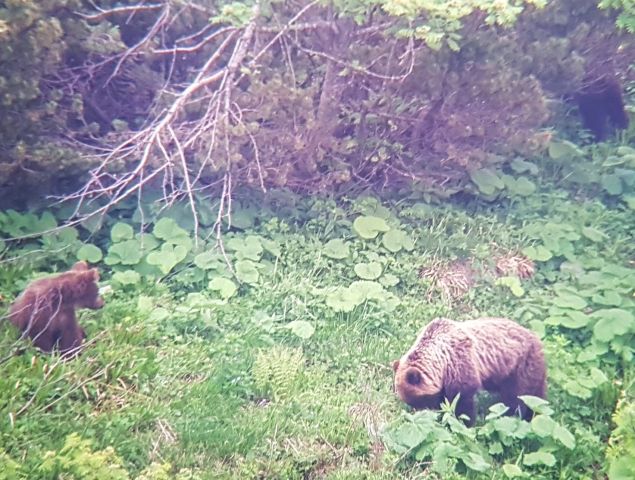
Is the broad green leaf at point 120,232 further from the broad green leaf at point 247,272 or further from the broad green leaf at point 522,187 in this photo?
the broad green leaf at point 522,187

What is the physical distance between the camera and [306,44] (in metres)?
7.01

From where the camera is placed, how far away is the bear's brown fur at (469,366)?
522 centimetres

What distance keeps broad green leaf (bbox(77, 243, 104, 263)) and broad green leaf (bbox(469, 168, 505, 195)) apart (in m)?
3.75

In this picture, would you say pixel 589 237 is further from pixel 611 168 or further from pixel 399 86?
pixel 399 86

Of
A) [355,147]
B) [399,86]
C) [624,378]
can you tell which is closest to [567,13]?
[399,86]

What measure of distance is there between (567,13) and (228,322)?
4634 millimetres

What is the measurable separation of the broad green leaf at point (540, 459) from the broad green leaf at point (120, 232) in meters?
3.74

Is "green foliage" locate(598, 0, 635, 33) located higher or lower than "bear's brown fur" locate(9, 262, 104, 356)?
higher

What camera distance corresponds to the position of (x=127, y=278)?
6.21 metres

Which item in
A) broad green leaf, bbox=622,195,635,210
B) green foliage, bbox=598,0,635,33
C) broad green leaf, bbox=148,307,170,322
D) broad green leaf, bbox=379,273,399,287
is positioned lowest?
broad green leaf, bbox=148,307,170,322

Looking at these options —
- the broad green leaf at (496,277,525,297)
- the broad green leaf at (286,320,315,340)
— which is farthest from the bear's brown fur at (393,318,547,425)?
the broad green leaf at (496,277,525,297)

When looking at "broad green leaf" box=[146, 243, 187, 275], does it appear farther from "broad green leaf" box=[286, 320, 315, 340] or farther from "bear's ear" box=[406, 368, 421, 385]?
"bear's ear" box=[406, 368, 421, 385]

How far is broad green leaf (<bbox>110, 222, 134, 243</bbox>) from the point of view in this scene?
21.5ft

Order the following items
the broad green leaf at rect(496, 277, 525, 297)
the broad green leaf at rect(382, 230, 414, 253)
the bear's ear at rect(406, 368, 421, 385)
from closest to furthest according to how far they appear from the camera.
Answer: the bear's ear at rect(406, 368, 421, 385) → the broad green leaf at rect(496, 277, 525, 297) → the broad green leaf at rect(382, 230, 414, 253)
